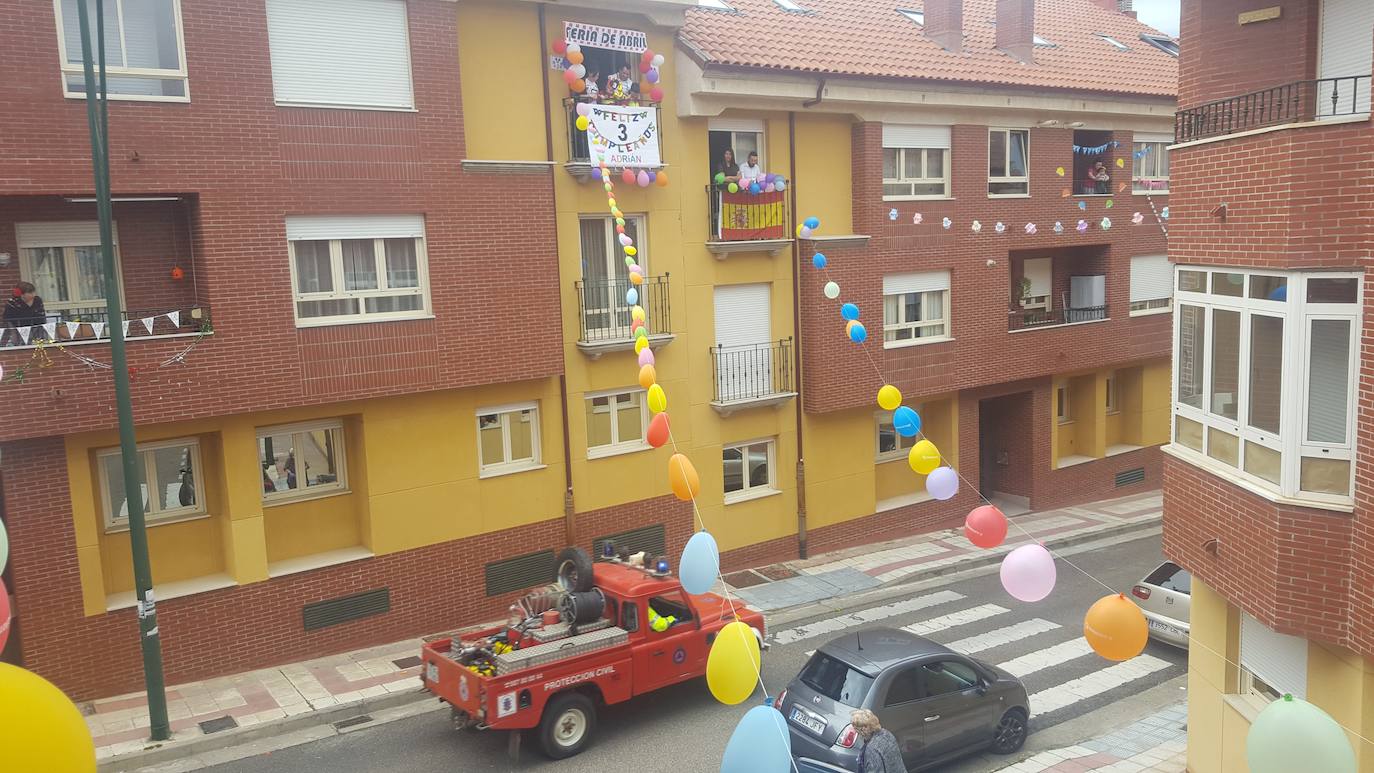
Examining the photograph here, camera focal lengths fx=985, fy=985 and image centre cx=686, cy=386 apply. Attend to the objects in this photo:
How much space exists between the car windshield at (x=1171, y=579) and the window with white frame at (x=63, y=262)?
48.8 feet

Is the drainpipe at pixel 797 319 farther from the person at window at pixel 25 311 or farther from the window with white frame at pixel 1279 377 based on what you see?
the person at window at pixel 25 311

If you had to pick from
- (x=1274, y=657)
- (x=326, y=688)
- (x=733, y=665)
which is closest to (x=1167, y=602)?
(x=1274, y=657)

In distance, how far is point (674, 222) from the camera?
671 inches

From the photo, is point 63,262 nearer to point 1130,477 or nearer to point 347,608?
point 347,608

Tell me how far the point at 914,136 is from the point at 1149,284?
826cm

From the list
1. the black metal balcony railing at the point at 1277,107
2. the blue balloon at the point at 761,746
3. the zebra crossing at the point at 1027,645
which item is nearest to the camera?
the blue balloon at the point at 761,746

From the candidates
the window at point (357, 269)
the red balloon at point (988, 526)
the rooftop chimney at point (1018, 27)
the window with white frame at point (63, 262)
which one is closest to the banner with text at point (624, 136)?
the window at point (357, 269)

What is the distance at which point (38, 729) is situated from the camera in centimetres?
462

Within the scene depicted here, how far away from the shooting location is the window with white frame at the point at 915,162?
19266 mm

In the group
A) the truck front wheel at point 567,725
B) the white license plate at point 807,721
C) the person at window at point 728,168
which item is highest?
the person at window at point 728,168

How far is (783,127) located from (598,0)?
4235mm

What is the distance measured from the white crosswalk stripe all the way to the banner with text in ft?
29.3

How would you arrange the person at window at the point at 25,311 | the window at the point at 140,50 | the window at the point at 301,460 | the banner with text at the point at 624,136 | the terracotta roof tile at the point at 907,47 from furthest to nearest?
the terracotta roof tile at the point at 907,47
the banner with text at the point at 624,136
the window at the point at 301,460
the window at the point at 140,50
the person at window at the point at 25,311

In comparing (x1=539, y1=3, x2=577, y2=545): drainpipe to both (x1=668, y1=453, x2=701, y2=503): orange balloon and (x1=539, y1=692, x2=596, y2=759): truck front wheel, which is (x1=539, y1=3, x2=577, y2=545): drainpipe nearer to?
(x1=539, y1=692, x2=596, y2=759): truck front wheel
